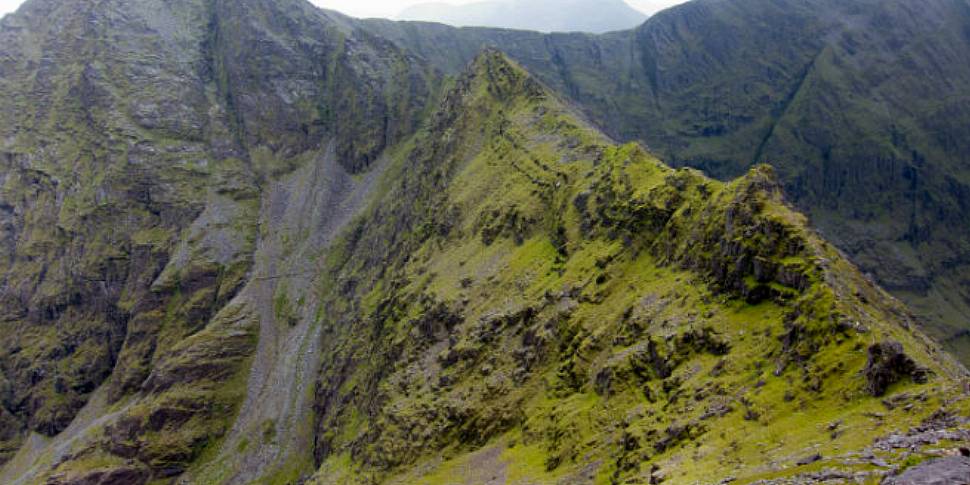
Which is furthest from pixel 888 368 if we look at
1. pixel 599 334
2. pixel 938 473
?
pixel 599 334

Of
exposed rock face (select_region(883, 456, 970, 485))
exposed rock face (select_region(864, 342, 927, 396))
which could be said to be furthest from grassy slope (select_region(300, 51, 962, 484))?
exposed rock face (select_region(883, 456, 970, 485))

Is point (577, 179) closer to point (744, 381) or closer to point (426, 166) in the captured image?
point (744, 381)

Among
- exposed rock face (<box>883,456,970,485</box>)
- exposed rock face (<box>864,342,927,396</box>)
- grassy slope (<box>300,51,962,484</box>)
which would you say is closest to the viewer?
exposed rock face (<box>883,456,970,485</box>)

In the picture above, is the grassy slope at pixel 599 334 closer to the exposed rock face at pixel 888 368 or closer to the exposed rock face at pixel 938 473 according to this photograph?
the exposed rock face at pixel 888 368

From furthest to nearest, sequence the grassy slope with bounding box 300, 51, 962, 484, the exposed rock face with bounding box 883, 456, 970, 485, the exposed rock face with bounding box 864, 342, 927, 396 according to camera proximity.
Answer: the grassy slope with bounding box 300, 51, 962, 484, the exposed rock face with bounding box 864, 342, 927, 396, the exposed rock face with bounding box 883, 456, 970, 485

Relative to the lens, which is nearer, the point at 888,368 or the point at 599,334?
the point at 888,368

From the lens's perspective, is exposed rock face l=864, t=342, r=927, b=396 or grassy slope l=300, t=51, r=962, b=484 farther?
grassy slope l=300, t=51, r=962, b=484

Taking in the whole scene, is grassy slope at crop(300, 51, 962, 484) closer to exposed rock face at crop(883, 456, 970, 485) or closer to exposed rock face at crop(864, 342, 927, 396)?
exposed rock face at crop(864, 342, 927, 396)

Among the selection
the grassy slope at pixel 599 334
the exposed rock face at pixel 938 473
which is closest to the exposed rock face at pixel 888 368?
the grassy slope at pixel 599 334

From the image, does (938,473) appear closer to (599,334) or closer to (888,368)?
(888,368)
